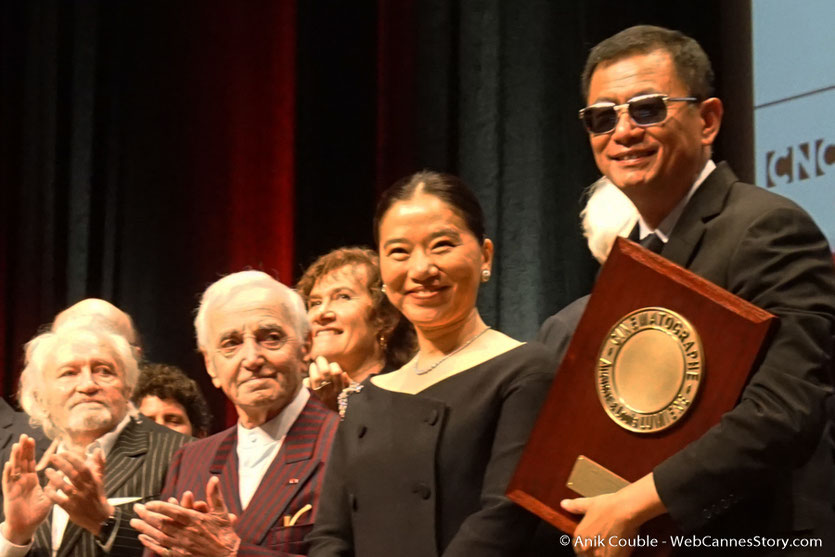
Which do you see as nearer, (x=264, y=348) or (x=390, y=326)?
(x=264, y=348)

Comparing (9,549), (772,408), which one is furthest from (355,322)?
(772,408)

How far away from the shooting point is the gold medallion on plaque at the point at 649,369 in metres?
1.81

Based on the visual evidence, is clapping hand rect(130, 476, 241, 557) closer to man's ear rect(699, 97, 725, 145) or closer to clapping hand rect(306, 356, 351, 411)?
clapping hand rect(306, 356, 351, 411)

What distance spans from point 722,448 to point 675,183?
52 centimetres

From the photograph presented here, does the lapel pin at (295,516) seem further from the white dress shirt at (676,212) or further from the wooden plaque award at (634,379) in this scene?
the white dress shirt at (676,212)

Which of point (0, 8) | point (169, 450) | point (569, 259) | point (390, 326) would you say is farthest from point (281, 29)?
point (169, 450)

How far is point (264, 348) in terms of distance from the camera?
110 inches

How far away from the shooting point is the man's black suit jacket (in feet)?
Result: 5.63

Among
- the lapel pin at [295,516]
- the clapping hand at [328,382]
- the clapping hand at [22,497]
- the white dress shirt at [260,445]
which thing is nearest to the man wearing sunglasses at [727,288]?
the lapel pin at [295,516]

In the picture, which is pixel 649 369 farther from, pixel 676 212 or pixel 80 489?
pixel 80 489

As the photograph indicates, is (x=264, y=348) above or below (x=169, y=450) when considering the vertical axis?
above

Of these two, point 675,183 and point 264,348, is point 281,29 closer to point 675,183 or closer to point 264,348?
point 264,348

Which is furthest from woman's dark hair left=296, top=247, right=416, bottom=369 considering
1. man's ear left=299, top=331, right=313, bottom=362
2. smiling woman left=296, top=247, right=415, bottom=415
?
man's ear left=299, top=331, right=313, bottom=362

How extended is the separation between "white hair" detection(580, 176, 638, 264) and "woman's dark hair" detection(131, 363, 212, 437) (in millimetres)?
1916
